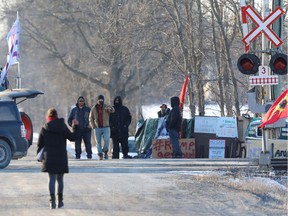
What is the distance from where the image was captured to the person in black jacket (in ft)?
45.3

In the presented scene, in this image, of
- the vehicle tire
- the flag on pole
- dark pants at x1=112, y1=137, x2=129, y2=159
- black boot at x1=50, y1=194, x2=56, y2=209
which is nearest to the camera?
black boot at x1=50, y1=194, x2=56, y2=209

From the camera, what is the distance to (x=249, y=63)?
58.4 ft

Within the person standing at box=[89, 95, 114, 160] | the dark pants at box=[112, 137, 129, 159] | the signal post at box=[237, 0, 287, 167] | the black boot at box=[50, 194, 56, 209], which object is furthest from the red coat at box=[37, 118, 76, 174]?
the dark pants at box=[112, 137, 129, 159]

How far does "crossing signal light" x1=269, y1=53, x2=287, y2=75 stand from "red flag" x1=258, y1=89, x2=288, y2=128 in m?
0.43

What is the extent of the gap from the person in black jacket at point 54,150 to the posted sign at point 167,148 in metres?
13.8

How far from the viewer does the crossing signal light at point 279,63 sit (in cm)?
1755

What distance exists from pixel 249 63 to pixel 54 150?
17.8 ft

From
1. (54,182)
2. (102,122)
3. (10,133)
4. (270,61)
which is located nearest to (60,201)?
(54,182)

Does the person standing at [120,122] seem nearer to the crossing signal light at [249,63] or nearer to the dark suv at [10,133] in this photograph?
the dark suv at [10,133]

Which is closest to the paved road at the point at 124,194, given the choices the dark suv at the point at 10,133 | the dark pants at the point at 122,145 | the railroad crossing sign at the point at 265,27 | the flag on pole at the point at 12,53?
the dark suv at the point at 10,133

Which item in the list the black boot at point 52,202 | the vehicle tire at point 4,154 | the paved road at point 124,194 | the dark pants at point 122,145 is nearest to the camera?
the paved road at point 124,194

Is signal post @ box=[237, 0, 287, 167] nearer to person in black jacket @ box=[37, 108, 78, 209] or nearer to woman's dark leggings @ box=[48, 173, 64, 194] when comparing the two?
person in black jacket @ box=[37, 108, 78, 209]

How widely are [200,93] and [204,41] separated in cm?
391

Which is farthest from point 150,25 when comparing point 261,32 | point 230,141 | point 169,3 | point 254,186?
point 254,186
